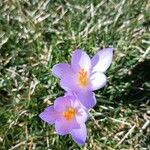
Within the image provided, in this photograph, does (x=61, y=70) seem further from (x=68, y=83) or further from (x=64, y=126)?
(x=64, y=126)

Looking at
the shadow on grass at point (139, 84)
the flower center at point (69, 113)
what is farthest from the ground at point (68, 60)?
the flower center at point (69, 113)

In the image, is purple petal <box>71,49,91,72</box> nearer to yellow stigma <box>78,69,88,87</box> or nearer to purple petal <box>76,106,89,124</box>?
yellow stigma <box>78,69,88,87</box>

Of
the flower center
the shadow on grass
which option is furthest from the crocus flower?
the shadow on grass

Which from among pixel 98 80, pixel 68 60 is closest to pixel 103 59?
pixel 98 80

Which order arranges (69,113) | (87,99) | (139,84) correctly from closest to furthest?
(87,99) → (69,113) → (139,84)

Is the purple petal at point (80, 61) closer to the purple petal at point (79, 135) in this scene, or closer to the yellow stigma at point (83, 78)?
the yellow stigma at point (83, 78)
